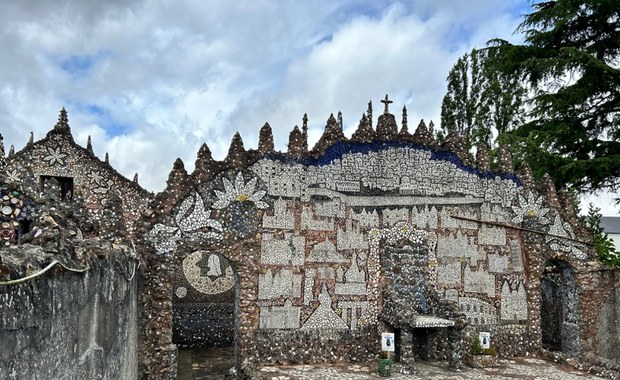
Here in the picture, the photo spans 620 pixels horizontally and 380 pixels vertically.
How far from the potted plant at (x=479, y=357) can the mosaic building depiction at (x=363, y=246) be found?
0.48m

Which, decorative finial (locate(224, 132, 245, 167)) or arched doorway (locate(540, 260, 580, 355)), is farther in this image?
arched doorway (locate(540, 260, 580, 355))

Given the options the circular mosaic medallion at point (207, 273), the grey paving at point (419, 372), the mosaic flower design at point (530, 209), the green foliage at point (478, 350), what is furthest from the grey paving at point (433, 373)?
the circular mosaic medallion at point (207, 273)

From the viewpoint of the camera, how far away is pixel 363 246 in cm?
1160

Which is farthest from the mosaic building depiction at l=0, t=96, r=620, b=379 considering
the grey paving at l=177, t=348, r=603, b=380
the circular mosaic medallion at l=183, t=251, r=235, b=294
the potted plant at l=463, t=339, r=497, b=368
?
the circular mosaic medallion at l=183, t=251, r=235, b=294

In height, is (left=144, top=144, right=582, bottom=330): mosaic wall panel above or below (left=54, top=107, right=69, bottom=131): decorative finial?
below

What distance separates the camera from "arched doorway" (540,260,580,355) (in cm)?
1288

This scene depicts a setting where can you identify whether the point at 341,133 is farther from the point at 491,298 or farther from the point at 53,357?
the point at 53,357

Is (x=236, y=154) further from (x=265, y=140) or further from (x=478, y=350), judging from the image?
(x=478, y=350)

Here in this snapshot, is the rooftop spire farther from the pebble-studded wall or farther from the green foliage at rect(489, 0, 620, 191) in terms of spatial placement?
the green foliage at rect(489, 0, 620, 191)

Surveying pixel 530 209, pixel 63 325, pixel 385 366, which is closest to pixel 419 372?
pixel 385 366

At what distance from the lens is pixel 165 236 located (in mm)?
10359

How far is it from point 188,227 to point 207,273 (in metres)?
4.94

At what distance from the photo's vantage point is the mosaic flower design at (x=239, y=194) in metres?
10.8

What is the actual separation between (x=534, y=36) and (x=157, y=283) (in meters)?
14.9
